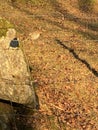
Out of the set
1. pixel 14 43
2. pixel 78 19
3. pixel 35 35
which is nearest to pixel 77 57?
pixel 35 35

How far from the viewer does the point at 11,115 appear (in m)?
9.83

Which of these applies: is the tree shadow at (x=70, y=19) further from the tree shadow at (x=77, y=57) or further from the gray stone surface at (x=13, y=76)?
the gray stone surface at (x=13, y=76)

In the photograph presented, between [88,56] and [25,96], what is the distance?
773 centimetres

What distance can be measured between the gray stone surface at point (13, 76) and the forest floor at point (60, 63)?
3.33 ft

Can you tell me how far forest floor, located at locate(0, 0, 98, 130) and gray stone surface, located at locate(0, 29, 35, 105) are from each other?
102 cm

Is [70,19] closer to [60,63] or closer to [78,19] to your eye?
[78,19]

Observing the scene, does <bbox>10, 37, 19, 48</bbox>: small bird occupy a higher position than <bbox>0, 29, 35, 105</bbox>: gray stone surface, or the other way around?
<bbox>10, 37, 19, 48</bbox>: small bird

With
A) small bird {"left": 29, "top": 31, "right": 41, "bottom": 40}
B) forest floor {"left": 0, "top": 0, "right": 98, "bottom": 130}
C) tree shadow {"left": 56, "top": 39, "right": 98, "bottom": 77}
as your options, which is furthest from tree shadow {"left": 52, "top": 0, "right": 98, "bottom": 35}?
tree shadow {"left": 56, "top": 39, "right": 98, "bottom": 77}

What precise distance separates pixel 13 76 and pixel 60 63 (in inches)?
240

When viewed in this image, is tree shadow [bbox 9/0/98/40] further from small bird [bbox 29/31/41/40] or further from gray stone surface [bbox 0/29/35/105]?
gray stone surface [bbox 0/29/35/105]

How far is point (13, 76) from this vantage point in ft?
32.9

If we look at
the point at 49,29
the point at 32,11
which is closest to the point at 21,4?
the point at 32,11

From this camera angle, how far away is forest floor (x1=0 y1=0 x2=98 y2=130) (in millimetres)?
12109

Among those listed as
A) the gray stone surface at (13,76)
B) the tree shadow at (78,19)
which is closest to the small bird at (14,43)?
the gray stone surface at (13,76)
